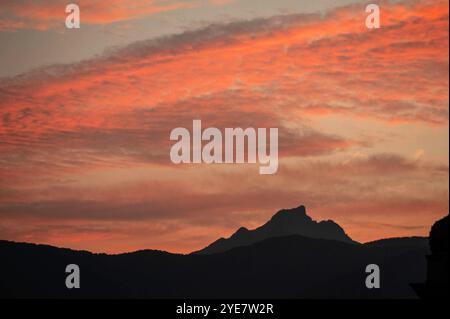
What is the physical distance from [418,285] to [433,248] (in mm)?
3181

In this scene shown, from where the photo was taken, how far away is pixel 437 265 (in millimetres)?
74125

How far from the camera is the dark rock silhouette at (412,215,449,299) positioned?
72.9 metres

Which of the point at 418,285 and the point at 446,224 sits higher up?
the point at 446,224

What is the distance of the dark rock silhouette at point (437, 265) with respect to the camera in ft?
239

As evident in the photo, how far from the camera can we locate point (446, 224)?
72375 millimetres
